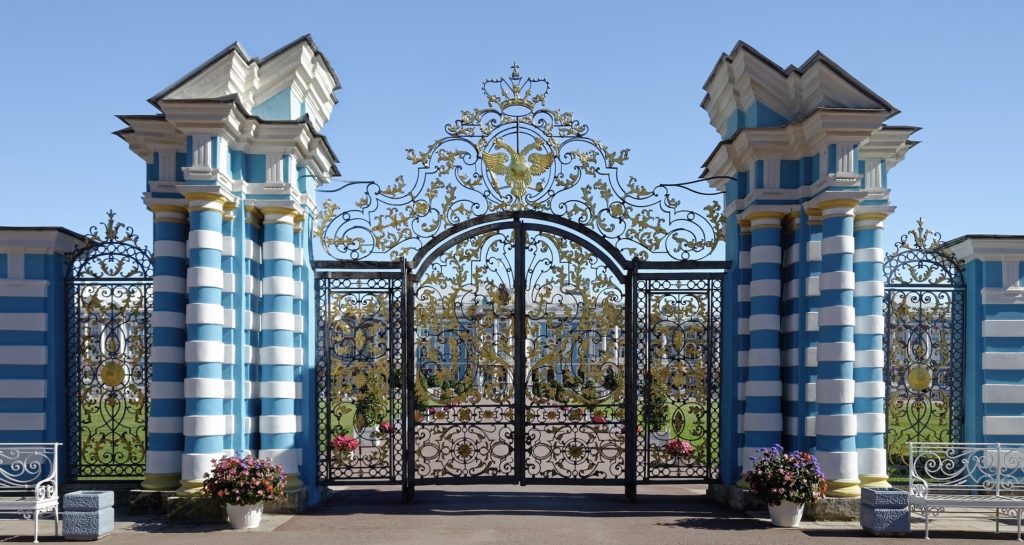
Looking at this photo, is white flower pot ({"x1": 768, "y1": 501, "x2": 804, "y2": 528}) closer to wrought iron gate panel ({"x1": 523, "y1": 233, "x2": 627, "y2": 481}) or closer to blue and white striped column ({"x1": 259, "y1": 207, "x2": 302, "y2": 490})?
wrought iron gate panel ({"x1": 523, "y1": 233, "x2": 627, "y2": 481})

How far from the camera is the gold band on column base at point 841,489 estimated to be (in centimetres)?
1023

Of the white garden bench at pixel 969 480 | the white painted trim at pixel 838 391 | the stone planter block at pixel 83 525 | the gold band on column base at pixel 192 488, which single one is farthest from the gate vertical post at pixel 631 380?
the stone planter block at pixel 83 525

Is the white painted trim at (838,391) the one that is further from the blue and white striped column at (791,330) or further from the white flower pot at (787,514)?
the white flower pot at (787,514)

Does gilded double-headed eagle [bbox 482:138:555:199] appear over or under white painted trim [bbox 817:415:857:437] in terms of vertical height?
over

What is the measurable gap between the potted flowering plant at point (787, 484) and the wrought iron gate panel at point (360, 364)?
14.6 ft

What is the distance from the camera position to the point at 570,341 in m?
Result: 11.8

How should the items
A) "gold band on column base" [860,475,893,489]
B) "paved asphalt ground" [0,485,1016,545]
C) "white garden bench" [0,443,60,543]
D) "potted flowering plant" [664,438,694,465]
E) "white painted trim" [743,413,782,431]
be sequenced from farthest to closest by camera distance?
"potted flowering plant" [664,438,694,465] < "white painted trim" [743,413,782,431] < "gold band on column base" [860,475,893,489] < "white garden bench" [0,443,60,543] < "paved asphalt ground" [0,485,1016,545]

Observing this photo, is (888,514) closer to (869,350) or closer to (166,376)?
(869,350)

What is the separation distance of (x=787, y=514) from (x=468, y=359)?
4.30m

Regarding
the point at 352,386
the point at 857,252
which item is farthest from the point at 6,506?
the point at 857,252

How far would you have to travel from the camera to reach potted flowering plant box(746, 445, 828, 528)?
32.5 feet

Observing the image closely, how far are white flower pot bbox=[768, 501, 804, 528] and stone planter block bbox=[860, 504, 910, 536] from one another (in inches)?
29.1

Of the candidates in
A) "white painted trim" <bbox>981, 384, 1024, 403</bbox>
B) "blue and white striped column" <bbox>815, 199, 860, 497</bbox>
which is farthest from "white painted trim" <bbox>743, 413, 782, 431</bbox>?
"white painted trim" <bbox>981, 384, 1024, 403</bbox>

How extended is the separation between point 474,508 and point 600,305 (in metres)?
3.03
